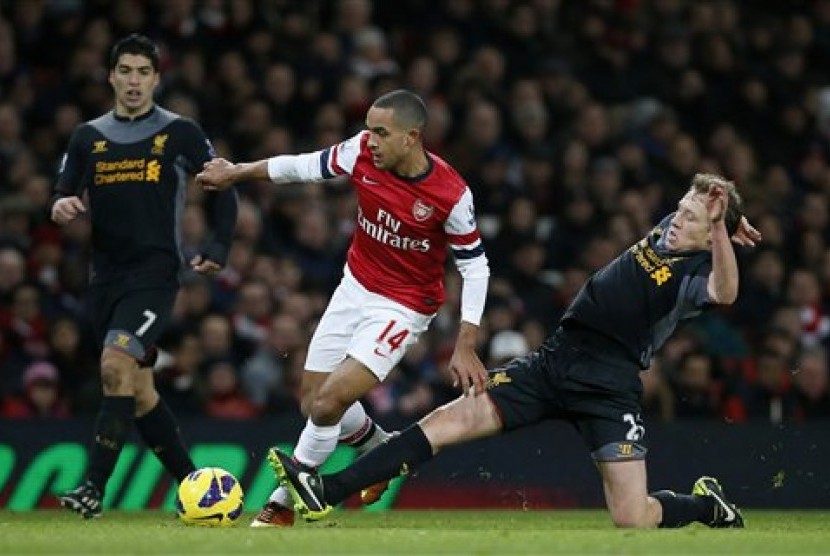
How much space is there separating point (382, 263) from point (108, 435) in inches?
66.1

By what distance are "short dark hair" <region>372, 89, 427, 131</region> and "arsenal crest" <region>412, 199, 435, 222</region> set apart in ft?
1.21

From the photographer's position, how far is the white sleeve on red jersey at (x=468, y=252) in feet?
31.4

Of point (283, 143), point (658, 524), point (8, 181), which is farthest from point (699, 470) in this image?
→ point (8, 181)

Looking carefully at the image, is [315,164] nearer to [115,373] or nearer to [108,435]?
[115,373]

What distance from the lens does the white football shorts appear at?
966 cm

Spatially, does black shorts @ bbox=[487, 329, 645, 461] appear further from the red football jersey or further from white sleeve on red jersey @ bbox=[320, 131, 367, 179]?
white sleeve on red jersey @ bbox=[320, 131, 367, 179]

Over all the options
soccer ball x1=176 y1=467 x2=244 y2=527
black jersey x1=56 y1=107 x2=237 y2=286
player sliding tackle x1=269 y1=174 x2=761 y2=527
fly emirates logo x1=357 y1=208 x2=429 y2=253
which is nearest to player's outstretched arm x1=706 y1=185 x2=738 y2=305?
player sliding tackle x1=269 y1=174 x2=761 y2=527

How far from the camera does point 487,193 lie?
15.7 metres

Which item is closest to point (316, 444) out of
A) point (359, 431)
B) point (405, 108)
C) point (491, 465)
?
point (359, 431)

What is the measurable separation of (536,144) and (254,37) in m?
2.47

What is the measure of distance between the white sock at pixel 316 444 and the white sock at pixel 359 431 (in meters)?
0.49

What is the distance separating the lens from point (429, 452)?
930 cm

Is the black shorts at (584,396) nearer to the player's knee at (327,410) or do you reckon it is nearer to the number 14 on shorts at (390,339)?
the number 14 on shorts at (390,339)

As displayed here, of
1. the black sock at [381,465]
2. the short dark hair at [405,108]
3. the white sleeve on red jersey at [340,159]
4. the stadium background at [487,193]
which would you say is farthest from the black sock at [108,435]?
the short dark hair at [405,108]
